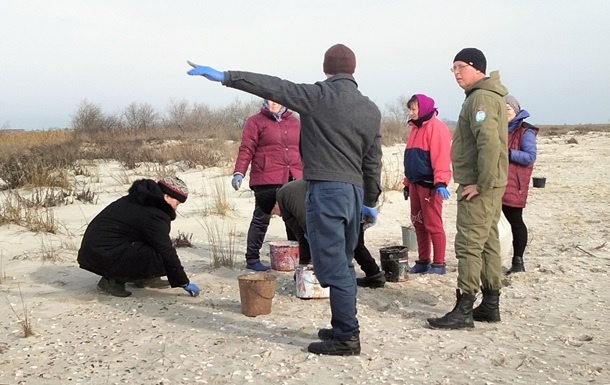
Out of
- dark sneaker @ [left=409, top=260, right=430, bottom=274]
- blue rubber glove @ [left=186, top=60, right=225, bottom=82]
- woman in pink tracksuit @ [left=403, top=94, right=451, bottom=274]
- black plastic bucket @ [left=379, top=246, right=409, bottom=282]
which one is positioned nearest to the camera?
blue rubber glove @ [left=186, top=60, right=225, bottom=82]

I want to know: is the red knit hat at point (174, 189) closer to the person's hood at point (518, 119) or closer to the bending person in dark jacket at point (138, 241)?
the bending person in dark jacket at point (138, 241)

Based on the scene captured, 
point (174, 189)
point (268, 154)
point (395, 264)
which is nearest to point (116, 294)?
point (174, 189)

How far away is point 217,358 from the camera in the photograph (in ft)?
12.5

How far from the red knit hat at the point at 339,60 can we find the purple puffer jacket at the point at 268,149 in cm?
233

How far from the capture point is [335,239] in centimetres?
371

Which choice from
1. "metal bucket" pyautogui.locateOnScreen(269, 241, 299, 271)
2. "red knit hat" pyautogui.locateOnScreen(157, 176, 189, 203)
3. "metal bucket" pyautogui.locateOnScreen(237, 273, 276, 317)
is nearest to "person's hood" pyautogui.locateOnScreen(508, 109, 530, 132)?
"metal bucket" pyautogui.locateOnScreen(269, 241, 299, 271)

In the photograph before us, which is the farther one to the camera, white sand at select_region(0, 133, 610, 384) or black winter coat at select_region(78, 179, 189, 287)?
black winter coat at select_region(78, 179, 189, 287)

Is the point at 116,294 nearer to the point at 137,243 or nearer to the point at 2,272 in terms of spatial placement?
the point at 137,243

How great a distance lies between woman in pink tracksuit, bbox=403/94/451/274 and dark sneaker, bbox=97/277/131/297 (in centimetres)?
288

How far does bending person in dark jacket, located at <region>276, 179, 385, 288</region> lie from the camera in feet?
16.8

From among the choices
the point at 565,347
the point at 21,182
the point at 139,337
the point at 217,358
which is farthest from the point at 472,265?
the point at 21,182

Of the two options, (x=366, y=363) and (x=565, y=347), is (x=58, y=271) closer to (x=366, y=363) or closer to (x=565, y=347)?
(x=366, y=363)

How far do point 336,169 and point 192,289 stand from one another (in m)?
2.06

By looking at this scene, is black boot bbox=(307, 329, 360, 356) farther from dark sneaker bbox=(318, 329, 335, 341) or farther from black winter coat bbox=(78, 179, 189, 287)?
black winter coat bbox=(78, 179, 189, 287)
